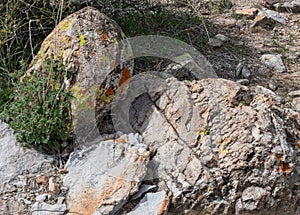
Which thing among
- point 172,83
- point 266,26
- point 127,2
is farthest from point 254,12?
point 172,83

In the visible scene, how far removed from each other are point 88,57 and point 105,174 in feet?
2.76

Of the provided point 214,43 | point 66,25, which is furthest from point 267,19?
point 66,25

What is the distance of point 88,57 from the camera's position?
3639 millimetres

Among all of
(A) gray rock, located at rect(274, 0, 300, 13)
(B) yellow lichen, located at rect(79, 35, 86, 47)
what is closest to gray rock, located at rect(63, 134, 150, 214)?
(B) yellow lichen, located at rect(79, 35, 86, 47)

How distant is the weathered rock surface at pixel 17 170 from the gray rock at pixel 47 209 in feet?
0.21

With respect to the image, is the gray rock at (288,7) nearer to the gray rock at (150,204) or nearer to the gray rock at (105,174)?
the gray rock at (105,174)

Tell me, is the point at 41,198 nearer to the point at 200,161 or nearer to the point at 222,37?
the point at 200,161

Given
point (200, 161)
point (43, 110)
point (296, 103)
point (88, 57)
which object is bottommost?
point (296, 103)

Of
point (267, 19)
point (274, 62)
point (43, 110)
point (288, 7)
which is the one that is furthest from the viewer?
point (288, 7)

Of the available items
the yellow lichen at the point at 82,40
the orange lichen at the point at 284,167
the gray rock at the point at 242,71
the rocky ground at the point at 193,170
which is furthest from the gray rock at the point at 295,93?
the yellow lichen at the point at 82,40

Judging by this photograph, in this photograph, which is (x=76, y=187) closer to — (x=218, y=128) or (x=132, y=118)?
(x=132, y=118)

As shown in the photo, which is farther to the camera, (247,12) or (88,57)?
(247,12)

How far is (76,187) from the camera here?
11.1 ft

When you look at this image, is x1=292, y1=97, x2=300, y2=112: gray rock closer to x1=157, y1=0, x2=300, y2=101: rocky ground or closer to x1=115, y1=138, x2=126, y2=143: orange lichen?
x1=157, y1=0, x2=300, y2=101: rocky ground
